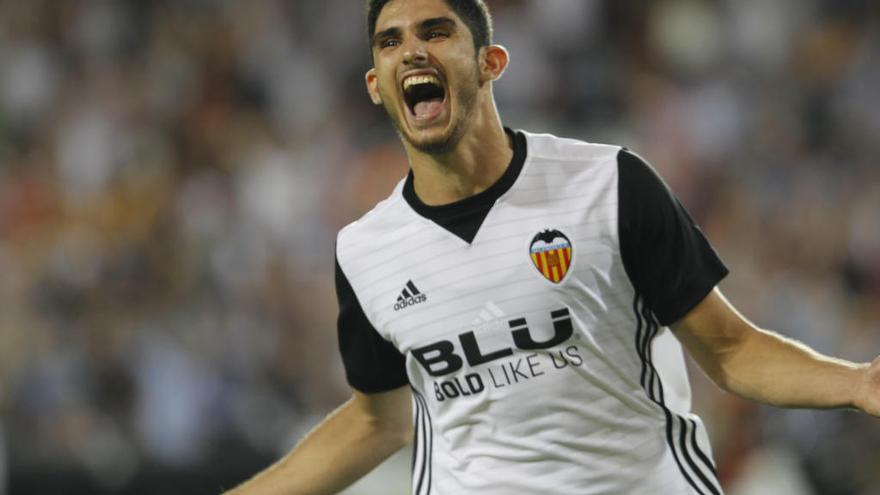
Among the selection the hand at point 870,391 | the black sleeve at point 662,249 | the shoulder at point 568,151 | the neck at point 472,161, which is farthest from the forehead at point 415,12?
the hand at point 870,391

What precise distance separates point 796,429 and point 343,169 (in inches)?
164

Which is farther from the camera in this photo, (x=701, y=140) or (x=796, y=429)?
(x=701, y=140)

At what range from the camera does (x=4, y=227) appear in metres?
10.1

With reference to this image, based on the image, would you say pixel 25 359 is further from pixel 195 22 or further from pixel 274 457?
pixel 195 22

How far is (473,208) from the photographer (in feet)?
11.6

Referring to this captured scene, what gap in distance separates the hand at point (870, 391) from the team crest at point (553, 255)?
71 cm

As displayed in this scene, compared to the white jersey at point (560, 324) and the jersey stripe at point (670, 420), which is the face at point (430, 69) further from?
the jersey stripe at point (670, 420)

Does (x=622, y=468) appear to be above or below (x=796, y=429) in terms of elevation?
above

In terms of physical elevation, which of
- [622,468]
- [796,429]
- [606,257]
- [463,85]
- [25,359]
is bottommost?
[796,429]

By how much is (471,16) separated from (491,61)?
0.41ft

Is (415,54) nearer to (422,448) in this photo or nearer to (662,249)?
(662,249)

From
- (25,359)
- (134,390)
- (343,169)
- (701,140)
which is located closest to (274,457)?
(134,390)

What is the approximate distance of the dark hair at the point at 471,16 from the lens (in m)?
→ 3.55

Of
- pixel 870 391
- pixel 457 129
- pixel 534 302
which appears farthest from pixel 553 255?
pixel 870 391
